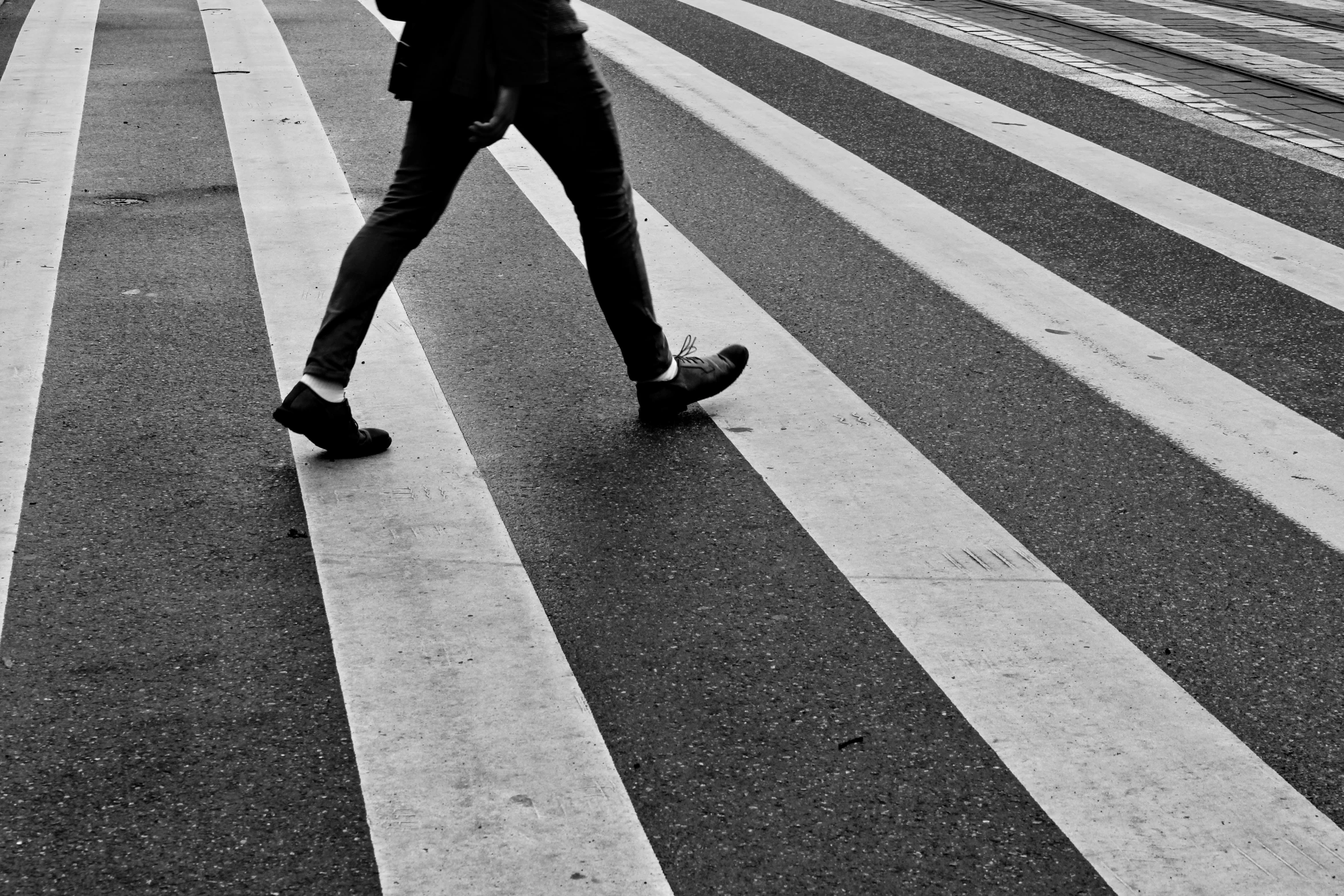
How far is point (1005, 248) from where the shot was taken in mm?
6070

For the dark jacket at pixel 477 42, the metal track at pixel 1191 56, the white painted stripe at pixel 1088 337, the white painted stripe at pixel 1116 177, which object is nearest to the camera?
the dark jacket at pixel 477 42

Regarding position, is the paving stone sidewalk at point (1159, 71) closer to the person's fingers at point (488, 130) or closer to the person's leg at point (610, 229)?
the person's leg at point (610, 229)

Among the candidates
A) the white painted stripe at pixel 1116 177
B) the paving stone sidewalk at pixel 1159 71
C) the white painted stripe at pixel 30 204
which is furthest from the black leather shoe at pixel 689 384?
the paving stone sidewalk at pixel 1159 71

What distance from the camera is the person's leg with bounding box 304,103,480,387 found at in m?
4.01

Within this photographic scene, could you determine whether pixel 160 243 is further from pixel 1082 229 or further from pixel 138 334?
pixel 1082 229

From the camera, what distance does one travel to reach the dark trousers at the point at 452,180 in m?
4.00

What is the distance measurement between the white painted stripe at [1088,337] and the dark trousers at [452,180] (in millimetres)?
1537

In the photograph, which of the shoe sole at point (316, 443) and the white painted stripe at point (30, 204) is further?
the white painted stripe at point (30, 204)

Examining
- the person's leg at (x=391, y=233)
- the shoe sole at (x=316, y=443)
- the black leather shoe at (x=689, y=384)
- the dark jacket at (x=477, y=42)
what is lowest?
the shoe sole at (x=316, y=443)

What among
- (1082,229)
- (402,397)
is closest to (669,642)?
(402,397)

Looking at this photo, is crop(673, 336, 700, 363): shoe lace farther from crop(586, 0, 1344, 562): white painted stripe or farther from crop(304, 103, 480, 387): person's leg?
crop(586, 0, 1344, 562): white painted stripe

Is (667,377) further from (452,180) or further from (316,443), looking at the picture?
(316,443)

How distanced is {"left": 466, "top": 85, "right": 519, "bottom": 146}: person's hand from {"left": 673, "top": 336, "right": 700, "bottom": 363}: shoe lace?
33.4 inches

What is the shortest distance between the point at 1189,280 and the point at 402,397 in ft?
9.48
